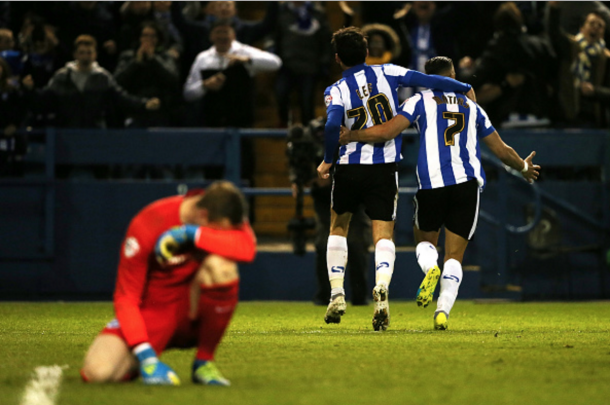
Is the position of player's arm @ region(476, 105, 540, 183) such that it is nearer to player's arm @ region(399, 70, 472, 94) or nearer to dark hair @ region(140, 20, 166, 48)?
player's arm @ region(399, 70, 472, 94)

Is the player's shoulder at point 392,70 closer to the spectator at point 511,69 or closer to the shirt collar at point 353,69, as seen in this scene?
the shirt collar at point 353,69

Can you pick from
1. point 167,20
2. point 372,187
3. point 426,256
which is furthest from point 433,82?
point 167,20

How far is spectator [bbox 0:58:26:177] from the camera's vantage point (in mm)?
12047

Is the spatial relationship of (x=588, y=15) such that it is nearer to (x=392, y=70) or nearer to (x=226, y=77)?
(x=226, y=77)

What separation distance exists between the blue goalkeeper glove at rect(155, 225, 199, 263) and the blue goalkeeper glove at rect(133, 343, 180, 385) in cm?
51

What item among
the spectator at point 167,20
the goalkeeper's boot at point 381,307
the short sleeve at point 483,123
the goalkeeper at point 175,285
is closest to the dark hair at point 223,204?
the goalkeeper at point 175,285

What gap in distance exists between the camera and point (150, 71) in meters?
12.4

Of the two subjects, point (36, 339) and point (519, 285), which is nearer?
point (36, 339)

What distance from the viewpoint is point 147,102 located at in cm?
1221

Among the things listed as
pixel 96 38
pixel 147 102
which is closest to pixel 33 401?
pixel 147 102

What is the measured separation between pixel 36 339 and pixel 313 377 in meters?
2.99

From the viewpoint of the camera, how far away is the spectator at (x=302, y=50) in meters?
13.0

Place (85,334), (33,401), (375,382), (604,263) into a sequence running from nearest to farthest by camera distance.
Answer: (33,401) → (375,382) → (85,334) → (604,263)

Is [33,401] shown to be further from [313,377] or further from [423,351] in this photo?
[423,351]
